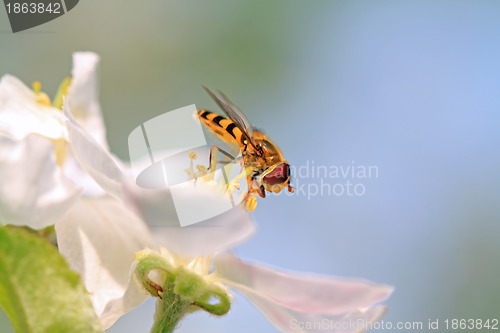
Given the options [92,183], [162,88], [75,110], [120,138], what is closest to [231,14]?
[162,88]

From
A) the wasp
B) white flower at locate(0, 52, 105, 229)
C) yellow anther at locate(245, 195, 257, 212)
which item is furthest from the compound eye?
white flower at locate(0, 52, 105, 229)

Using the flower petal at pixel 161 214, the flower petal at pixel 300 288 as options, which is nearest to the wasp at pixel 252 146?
the flower petal at pixel 300 288

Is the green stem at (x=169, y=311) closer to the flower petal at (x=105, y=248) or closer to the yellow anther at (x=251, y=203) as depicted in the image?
the flower petal at (x=105, y=248)

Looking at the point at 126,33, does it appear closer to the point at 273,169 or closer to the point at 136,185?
the point at 273,169

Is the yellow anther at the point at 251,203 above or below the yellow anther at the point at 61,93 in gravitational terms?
below

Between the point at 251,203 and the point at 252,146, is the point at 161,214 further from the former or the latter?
the point at 252,146

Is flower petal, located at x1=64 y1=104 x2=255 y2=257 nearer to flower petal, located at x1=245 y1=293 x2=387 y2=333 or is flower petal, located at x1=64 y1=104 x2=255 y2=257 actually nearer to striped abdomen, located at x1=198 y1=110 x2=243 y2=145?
flower petal, located at x1=245 y1=293 x2=387 y2=333
